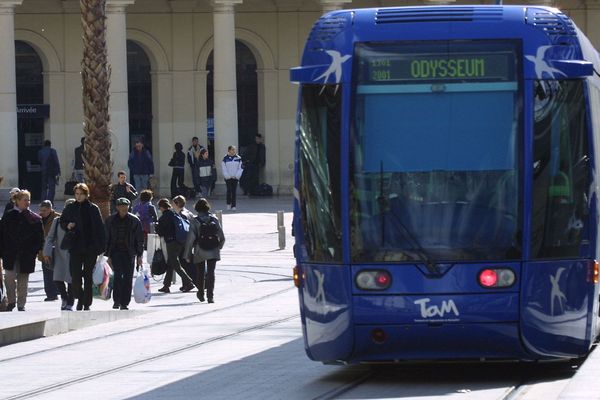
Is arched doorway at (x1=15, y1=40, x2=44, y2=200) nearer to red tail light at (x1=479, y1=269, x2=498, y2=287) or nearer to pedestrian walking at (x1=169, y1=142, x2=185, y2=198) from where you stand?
Answer: pedestrian walking at (x1=169, y1=142, x2=185, y2=198)

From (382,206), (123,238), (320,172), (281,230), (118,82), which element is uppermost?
(118,82)

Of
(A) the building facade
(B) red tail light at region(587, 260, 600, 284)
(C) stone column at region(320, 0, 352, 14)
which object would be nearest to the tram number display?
(B) red tail light at region(587, 260, 600, 284)

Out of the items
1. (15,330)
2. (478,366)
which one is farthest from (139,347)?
(478,366)

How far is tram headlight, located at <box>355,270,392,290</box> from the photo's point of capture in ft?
41.4

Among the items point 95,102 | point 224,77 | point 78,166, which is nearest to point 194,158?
point 224,77

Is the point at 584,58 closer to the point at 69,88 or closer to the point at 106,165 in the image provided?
the point at 106,165

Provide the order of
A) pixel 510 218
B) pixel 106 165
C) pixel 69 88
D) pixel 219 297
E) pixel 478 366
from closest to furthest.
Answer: pixel 510 218 → pixel 478 366 → pixel 219 297 → pixel 106 165 → pixel 69 88

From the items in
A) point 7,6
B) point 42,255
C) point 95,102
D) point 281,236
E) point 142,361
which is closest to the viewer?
point 142,361

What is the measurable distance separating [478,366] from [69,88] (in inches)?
1397

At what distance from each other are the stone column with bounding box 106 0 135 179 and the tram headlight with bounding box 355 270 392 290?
106 ft

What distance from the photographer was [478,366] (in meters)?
14.7

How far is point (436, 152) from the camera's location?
42.6 feet

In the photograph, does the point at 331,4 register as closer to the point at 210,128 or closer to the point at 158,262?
the point at 210,128

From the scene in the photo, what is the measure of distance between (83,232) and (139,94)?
96.7 ft
